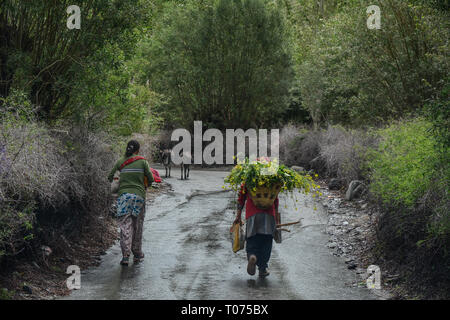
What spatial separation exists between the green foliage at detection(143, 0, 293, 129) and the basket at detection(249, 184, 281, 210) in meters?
22.9

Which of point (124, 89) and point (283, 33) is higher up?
point (283, 33)

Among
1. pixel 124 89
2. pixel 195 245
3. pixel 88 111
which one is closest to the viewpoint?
pixel 195 245

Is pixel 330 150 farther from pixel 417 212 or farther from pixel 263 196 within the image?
pixel 263 196

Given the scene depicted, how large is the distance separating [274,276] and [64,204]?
3562 millimetres

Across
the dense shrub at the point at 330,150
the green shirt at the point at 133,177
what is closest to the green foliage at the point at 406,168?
the dense shrub at the point at 330,150

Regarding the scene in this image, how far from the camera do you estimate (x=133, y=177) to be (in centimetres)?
889

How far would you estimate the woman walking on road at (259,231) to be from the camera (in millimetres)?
8055

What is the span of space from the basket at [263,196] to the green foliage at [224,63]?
22.9m

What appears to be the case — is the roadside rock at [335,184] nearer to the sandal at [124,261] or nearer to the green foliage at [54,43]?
the green foliage at [54,43]

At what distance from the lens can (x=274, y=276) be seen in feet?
27.6

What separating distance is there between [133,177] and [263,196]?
2227 mm

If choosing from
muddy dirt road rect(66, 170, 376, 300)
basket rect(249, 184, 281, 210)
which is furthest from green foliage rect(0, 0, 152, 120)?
basket rect(249, 184, 281, 210)
